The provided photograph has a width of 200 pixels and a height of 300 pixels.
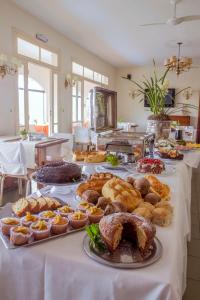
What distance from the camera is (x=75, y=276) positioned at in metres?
0.79

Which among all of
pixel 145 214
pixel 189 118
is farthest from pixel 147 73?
pixel 145 214

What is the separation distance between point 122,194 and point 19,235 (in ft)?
1.43

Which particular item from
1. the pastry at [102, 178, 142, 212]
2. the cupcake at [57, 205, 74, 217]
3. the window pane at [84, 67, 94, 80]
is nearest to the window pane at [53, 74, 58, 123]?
the window pane at [84, 67, 94, 80]

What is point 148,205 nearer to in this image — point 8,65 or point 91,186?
point 91,186

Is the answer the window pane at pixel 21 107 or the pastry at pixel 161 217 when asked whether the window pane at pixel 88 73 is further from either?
the pastry at pixel 161 217

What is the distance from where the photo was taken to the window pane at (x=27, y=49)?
14.9ft

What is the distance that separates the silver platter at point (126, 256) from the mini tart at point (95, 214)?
13 centimetres

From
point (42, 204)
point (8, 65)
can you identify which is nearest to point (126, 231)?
point (42, 204)

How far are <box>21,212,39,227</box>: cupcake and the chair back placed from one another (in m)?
2.39

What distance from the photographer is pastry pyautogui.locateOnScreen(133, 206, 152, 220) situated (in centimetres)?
101

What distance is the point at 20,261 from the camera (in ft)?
2.77

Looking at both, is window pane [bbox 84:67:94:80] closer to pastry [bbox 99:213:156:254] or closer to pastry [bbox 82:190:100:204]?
pastry [bbox 82:190:100:204]

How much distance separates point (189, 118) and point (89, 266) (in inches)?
358

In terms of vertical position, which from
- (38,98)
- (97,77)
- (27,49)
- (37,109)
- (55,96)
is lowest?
(37,109)
